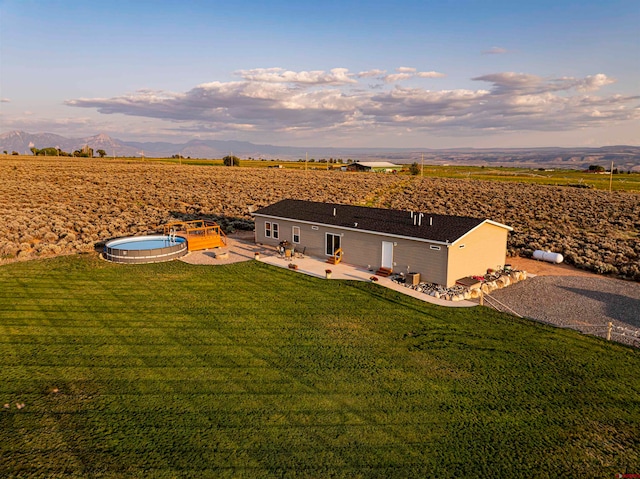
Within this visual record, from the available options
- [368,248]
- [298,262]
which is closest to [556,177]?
[368,248]

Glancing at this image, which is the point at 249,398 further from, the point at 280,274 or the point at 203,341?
the point at 280,274

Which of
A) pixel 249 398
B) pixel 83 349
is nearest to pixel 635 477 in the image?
pixel 249 398

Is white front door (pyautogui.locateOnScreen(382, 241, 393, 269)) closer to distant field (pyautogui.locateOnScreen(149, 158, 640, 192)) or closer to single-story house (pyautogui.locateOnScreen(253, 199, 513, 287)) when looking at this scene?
single-story house (pyautogui.locateOnScreen(253, 199, 513, 287))

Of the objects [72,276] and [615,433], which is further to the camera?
[72,276]

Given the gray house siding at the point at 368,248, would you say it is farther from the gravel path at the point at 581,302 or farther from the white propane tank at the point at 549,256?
the white propane tank at the point at 549,256

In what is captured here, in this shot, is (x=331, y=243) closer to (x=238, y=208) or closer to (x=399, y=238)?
(x=399, y=238)

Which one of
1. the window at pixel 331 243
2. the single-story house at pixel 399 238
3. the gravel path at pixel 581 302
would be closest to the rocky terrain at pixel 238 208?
the gravel path at pixel 581 302
